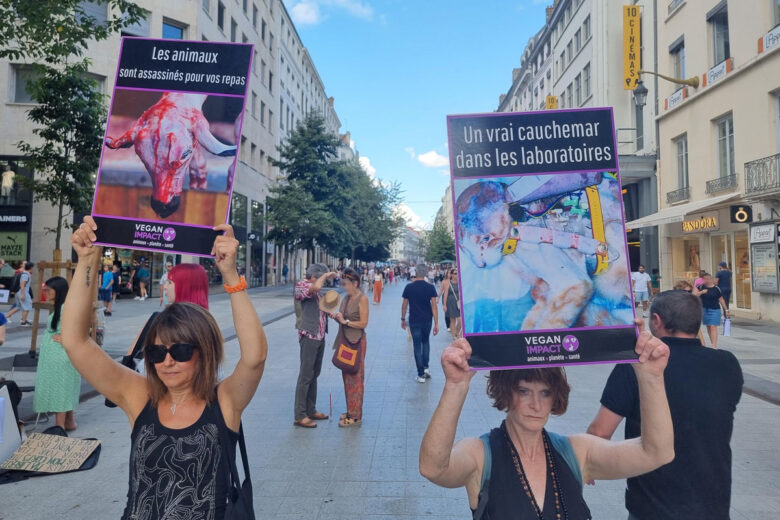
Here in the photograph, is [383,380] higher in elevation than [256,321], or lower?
lower

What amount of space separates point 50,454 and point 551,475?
490 cm

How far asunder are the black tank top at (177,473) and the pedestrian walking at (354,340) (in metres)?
4.07

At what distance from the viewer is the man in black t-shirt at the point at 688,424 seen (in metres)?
2.25

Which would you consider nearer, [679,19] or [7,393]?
→ [7,393]

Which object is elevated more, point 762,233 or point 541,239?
point 762,233

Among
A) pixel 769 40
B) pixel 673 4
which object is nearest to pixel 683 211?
pixel 769 40

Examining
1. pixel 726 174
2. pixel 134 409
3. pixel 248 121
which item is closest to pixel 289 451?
pixel 134 409

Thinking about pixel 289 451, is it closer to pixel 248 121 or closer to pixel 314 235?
pixel 314 235

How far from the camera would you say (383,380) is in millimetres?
8711

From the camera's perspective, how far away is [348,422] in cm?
613

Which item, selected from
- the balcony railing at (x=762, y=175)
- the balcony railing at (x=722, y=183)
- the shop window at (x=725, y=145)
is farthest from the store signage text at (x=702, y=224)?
the balcony railing at (x=762, y=175)

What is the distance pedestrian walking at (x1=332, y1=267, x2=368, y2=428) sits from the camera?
6.18 metres

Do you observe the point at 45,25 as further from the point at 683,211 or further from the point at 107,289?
the point at 683,211

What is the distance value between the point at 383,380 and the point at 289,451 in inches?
141
